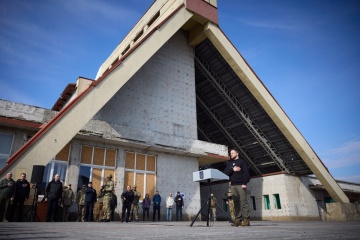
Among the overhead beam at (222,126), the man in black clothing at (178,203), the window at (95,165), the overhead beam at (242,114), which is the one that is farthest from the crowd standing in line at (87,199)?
the overhead beam at (222,126)

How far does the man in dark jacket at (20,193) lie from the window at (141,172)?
5.43 m

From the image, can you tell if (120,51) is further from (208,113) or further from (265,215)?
(265,215)

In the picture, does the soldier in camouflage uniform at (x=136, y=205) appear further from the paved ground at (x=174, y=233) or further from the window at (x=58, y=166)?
the paved ground at (x=174, y=233)

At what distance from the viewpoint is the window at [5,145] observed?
10.9 m

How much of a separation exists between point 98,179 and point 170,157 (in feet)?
15.7

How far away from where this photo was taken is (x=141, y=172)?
14.4m

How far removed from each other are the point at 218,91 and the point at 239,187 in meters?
12.4

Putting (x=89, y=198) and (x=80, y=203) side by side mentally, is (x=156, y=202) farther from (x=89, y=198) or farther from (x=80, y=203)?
(x=89, y=198)

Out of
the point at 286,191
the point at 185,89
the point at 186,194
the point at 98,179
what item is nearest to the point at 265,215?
the point at 286,191

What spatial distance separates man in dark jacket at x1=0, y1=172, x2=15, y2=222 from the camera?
832 centimetres

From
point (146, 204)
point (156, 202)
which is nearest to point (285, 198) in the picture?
point (156, 202)

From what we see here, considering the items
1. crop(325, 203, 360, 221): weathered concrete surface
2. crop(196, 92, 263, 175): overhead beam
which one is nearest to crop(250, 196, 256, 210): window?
crop(196, 92, 263, 175): overhead beam

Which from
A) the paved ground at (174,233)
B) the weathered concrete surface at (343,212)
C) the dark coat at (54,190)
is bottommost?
the weathered concrete surface at (343,212)

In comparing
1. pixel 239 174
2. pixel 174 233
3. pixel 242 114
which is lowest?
pixel 174 233
